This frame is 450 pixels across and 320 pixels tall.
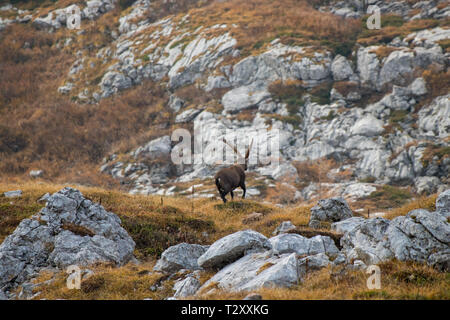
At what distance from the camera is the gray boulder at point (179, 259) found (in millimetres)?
11023

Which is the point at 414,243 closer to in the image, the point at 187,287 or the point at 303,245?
the point at 303,245

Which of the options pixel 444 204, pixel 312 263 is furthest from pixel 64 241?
pixel 444 204

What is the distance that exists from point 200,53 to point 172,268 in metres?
49.9

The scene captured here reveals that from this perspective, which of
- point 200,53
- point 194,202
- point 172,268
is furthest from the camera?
point 200,53

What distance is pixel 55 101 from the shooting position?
56.0 meters

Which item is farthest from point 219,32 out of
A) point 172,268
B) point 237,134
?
point 172,268

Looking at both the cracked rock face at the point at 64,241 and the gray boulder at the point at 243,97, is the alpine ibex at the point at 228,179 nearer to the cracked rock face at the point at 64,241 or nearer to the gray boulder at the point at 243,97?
the cracked rock face at the point at 64,241

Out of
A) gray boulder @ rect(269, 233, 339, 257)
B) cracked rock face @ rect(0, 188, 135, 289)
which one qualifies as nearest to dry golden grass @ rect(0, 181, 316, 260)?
cracked rock face @ rect(0, 188, 135, 289)

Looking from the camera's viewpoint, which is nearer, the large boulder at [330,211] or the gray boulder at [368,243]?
the gray boulder at [368,243]

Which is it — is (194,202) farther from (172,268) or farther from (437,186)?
(437,186)

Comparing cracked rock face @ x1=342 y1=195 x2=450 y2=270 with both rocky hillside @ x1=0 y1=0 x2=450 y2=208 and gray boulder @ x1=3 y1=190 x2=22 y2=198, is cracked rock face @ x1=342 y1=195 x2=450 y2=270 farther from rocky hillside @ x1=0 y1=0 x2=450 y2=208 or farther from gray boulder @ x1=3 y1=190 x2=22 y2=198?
rocky hillside @ x1=0 y1=0 x2=450 y2=208

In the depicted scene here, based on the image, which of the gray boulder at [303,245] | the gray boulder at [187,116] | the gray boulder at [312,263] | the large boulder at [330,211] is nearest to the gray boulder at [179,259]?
the gray boulder at [303,245]

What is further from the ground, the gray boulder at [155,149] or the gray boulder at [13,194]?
the gray boulder at [13,194]

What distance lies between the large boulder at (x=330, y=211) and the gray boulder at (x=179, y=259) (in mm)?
6201
